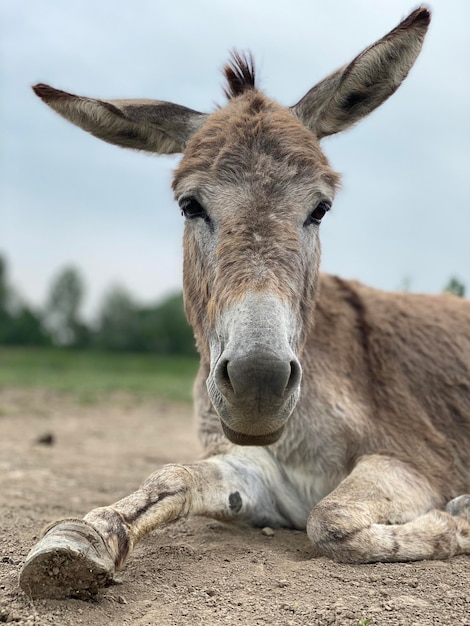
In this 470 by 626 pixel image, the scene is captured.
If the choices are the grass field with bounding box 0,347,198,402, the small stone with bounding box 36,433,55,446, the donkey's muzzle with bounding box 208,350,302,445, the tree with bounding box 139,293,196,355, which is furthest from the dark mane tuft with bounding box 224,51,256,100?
the tree with bounding box 139,293,196,355

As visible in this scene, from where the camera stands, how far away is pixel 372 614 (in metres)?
2.86

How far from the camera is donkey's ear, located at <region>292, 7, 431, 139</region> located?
4.04 metres

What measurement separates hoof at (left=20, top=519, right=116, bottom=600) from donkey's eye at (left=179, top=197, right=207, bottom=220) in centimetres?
172

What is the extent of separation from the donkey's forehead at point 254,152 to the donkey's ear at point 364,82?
0.36 meters

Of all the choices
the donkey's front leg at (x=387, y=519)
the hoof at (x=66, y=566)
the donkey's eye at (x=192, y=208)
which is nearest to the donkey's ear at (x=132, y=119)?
the donkey's eye at (x=192, y=208)

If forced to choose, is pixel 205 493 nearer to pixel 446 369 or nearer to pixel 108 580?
pixel 108 580

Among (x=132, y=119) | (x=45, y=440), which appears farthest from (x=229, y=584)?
(x=45, y=440)

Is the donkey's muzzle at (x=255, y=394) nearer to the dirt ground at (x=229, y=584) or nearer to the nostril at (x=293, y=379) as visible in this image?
the nostril at (x=293, y=379)

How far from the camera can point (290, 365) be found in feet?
9.70

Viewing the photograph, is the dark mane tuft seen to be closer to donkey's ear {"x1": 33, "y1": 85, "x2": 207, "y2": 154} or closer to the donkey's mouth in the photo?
donkey's ear {"x1": 33, "y1": 85, "x2": 207, "y2": 154}

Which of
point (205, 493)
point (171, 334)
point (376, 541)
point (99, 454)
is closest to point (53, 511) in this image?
point (205, 493)

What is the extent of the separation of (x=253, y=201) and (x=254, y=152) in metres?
0.34

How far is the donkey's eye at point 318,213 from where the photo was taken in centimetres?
379

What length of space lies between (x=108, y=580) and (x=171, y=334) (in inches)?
1009
